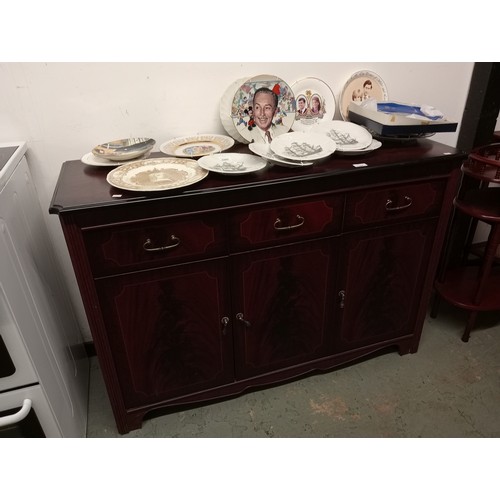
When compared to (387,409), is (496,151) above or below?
above

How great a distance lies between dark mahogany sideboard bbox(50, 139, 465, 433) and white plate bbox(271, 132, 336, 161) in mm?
41

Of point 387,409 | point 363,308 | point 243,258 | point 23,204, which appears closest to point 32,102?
point 23,204

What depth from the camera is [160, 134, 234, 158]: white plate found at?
1.33 metres

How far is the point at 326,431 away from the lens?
55.6 inches

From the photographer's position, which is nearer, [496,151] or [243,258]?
[243,258]

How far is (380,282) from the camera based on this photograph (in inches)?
58.9

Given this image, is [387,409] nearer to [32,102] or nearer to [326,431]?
[326,431]

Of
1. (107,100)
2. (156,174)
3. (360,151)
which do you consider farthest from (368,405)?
(107,100)

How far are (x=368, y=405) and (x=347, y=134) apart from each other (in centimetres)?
107

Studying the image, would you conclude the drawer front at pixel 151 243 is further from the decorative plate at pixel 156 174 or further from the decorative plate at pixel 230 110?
the decorative plate at pixel 230 110

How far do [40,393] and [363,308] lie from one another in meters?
1.16

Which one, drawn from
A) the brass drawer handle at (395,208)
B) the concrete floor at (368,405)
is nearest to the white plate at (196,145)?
the brass drawer handle at (395,208)

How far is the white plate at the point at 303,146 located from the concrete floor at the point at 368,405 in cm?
95

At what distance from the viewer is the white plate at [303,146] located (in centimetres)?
124
